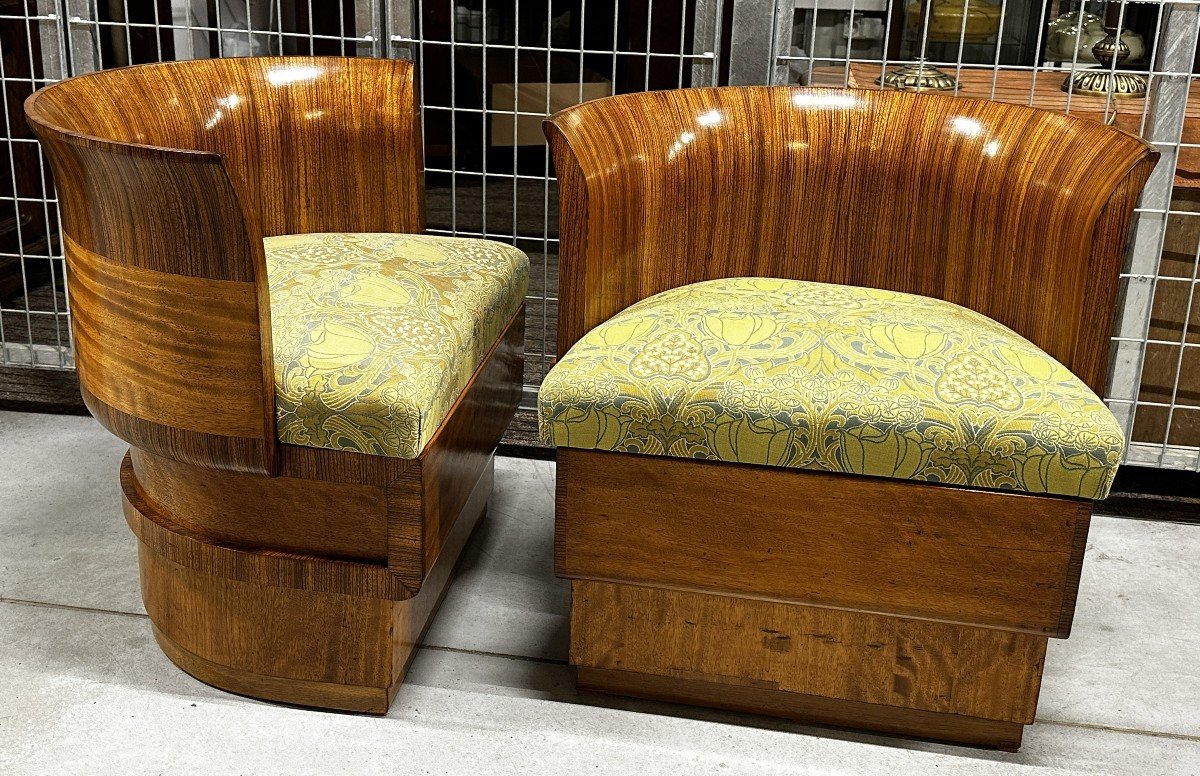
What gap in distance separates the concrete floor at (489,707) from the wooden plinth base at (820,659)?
0.11 feet

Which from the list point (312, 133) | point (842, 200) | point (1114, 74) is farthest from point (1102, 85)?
point (312, 133)

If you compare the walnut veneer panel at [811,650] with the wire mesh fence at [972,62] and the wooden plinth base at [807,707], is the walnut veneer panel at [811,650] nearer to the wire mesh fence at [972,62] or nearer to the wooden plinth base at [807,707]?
the wooden plinth base at [807,707]

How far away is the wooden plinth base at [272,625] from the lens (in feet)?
4.94

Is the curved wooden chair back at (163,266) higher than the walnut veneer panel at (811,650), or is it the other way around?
the curved wooden chair back at (163,266)

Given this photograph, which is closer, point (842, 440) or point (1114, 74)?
point (842, 440)

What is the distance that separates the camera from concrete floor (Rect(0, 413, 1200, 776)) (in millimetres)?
1492

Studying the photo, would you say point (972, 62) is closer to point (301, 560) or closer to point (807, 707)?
point (807, 707)

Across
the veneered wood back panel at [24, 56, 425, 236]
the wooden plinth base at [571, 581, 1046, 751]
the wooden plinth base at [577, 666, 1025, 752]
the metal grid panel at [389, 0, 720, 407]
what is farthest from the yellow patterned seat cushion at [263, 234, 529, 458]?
the metal grid panel at [389, 0, 720, 407]

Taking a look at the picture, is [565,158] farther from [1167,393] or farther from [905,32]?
[1167,393]

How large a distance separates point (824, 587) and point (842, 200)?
2.12ft

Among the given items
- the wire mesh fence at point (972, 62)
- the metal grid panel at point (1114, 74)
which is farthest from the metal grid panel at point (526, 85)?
the metal grid panel at point (1114, 74)

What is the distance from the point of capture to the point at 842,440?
140cm

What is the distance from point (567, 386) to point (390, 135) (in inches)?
26.5

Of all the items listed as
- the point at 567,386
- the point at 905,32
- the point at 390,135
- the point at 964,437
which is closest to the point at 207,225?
the point at 567,386
